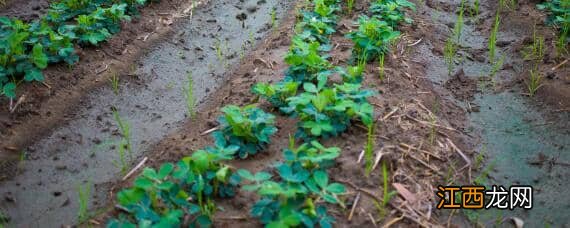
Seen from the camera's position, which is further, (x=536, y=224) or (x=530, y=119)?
(x=530, y=119)

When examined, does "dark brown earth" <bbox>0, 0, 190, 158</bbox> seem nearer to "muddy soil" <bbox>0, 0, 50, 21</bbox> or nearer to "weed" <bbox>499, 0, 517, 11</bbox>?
"muddy soil" <bbox>0, 0, 50, 21</bbox>

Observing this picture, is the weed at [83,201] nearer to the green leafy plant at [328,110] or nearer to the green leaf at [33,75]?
the green leaf at [33,75]

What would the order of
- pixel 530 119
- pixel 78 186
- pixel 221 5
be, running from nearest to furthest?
pixel 78 186, pixel 530 119, pixel 221 5

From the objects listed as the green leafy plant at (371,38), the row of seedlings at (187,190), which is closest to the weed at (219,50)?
the green leafy plant at (371,38)

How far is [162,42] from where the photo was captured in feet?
15.8

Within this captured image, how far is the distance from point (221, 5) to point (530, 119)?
2945mm

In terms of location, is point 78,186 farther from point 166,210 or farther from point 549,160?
point 549,160

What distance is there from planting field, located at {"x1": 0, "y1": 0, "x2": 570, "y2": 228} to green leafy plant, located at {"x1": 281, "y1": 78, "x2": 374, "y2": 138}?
0.6 inches

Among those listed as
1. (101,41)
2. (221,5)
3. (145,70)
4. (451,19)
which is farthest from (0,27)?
(451,19)

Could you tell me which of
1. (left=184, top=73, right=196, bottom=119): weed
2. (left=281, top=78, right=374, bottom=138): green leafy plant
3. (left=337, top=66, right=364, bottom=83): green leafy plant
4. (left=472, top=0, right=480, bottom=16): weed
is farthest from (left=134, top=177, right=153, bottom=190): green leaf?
(left=472, top=0, right=480, bottom=16): weed

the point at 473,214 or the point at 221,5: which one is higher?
the point at 221,5

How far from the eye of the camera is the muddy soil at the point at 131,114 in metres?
3.22

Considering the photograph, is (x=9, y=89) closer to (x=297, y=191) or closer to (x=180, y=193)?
(x=180, y=193)

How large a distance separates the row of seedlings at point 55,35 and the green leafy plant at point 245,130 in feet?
5.19
